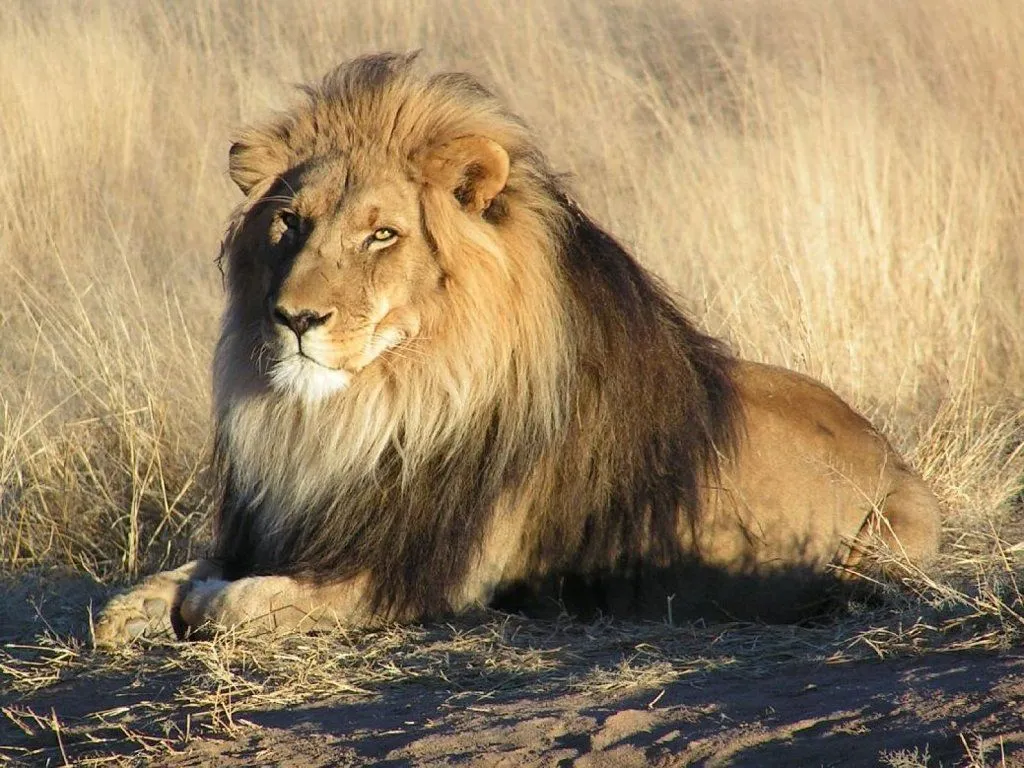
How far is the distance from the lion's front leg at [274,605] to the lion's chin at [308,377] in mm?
501

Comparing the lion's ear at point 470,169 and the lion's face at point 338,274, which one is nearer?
the lion's face at point 338,274

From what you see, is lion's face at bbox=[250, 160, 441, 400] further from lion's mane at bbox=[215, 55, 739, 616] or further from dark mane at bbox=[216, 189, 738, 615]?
dark mane at bbox=[216, 189, 738, 615]

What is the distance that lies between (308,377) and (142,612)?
2.58 ft

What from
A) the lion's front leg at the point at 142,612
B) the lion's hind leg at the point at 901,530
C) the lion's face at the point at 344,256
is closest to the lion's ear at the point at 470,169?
the lion's face at the point at 344,256

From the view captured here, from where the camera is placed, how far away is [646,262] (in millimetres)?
8234

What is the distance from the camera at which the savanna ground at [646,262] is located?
330 centimetres

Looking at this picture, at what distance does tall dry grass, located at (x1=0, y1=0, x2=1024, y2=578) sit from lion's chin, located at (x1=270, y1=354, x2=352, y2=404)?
175cm

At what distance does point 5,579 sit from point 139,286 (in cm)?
294

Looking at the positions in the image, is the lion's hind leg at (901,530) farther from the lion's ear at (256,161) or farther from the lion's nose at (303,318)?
the lion's ear at (256,161)

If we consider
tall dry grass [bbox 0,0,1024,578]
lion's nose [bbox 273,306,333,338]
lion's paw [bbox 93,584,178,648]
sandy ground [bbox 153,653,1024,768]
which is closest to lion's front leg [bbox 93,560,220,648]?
lion's paw [bbox 93,584,178,648]

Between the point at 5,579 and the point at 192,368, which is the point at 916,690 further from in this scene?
the point at 192,368

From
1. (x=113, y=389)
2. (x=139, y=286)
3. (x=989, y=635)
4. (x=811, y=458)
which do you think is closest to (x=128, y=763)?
(x=989, y=635)

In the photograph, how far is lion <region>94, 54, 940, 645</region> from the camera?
4.07 m

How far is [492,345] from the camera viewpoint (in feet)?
13.6
